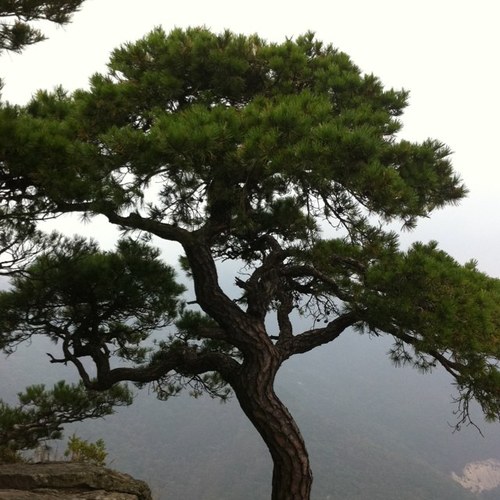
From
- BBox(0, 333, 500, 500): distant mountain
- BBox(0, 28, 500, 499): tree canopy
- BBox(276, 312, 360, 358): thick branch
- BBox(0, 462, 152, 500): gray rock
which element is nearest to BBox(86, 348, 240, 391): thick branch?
BBox(0, 28, 500, 499): tree canopy

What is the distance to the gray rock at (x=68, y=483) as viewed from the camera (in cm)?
326

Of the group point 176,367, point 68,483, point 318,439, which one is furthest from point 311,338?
point 318,439

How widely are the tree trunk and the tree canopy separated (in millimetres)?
13

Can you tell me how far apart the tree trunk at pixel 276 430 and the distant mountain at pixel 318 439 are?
5509cm

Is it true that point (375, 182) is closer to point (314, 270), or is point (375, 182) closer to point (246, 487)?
point (314, 270)

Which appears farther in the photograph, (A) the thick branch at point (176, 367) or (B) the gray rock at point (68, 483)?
(A) the thick branch at point (176, 367)

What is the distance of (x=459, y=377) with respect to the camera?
3539 mm

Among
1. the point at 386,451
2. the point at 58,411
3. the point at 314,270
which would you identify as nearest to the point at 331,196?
the point at 314,270

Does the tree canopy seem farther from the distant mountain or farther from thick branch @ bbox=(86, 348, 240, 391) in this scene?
the distant mountain

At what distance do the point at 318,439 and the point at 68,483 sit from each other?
9742 cm

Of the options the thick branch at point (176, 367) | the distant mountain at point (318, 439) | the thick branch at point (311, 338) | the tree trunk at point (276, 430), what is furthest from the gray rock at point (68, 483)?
the distant mountain at point (318, 439)

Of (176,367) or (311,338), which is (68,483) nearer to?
(176,367)

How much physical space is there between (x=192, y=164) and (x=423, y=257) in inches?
70.0

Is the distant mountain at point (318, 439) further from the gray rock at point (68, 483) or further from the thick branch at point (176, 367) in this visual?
the gray rock at point (68, 483)
